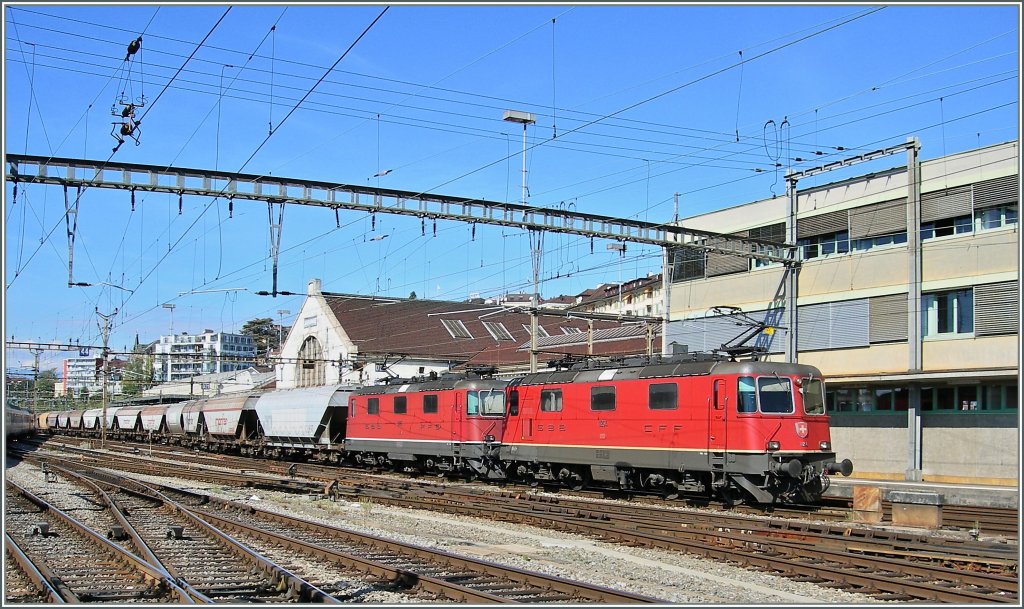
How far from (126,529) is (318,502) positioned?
6.84m

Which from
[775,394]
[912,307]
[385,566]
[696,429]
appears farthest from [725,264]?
[385,566]

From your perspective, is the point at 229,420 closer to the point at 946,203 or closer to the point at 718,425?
the point at 718,425

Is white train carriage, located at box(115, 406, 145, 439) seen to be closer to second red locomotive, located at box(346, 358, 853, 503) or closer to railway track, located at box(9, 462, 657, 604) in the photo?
second red locomotive, located at box(346, 358, 853, 503)

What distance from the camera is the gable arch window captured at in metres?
76.0

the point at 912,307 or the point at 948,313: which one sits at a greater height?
the point at 912,307

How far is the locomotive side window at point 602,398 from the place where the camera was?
24.3m

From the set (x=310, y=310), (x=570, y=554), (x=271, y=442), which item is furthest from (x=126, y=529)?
(x=310, y=310)

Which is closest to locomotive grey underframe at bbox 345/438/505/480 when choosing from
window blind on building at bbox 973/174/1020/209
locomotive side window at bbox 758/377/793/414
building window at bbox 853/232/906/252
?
locomotive side window at bbox 758/377/793/414

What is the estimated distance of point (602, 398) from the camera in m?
24.7

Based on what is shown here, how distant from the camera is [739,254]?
3056cm

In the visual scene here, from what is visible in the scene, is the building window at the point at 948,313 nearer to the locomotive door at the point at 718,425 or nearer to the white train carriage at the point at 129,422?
the locomotive door at the point at 718,425

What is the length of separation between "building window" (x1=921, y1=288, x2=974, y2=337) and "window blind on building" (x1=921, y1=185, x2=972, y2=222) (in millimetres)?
2392

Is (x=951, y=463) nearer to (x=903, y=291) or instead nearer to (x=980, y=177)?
(x=903, y=291)

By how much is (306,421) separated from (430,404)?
11857 millimetres
